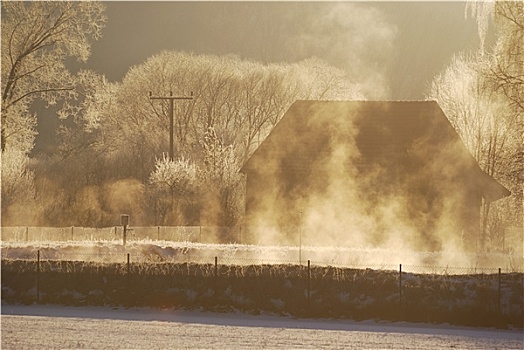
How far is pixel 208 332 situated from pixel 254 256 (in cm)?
1571

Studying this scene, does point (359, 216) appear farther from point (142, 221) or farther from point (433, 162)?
point (142, 221)

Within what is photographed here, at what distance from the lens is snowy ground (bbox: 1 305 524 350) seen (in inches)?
993

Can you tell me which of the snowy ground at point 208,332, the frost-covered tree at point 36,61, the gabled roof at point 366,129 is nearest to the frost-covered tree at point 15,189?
the frost-covered tree at point 36,61

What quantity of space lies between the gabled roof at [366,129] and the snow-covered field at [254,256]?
11089 mm

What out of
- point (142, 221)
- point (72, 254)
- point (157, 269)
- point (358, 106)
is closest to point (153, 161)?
point (142, 221)

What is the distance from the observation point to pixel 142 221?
219 ft

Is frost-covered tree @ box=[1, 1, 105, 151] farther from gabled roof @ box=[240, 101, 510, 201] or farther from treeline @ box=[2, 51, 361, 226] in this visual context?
gabled roof @ box=[240, 101, 510, 201]

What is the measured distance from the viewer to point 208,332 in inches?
1089

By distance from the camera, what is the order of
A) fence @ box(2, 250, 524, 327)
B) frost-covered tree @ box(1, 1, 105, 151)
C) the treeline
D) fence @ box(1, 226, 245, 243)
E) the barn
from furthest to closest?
the treeline
the barn
fence @ box(1, 226, 245, 243)
frost-covered tree @ box(1, 1, 105, 151)
fence @ box(2, 250, 524, 327)

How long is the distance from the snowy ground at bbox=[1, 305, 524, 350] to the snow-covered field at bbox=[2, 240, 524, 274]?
7.21m

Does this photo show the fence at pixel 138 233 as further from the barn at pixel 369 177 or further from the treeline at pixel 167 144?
the treeline at pixel 167 144

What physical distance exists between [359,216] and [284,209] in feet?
13.7

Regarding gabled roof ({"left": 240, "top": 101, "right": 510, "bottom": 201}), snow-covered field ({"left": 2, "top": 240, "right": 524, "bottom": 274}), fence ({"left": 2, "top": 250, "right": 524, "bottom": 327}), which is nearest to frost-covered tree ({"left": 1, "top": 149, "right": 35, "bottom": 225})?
snow-covered field ({"left": 2, "top": 240, "right": 524, "bottom": 274})

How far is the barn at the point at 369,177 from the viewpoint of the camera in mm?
53219
